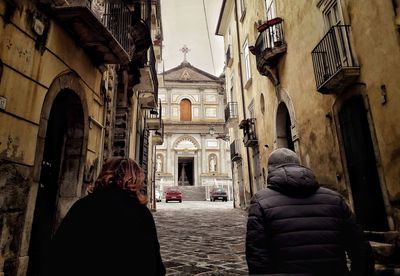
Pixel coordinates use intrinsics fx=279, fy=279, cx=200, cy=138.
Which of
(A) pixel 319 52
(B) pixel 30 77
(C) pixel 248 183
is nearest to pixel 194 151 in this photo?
(C) pixel 248 183

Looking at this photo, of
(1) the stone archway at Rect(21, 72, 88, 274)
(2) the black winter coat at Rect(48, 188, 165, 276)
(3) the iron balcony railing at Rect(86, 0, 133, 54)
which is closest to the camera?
(2) the black winter coat at Rect(48, 188, 165, 276)

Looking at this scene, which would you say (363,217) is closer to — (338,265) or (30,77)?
(338,265)

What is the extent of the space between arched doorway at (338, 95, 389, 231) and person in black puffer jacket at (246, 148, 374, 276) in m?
4.00

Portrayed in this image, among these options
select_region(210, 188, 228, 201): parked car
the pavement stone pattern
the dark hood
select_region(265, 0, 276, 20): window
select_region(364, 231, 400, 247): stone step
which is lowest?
the pavement stone pattern

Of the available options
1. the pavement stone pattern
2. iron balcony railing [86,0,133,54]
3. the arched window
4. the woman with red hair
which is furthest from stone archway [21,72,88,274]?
the arched window

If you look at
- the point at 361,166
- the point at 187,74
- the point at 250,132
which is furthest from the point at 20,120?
the point at 187,74

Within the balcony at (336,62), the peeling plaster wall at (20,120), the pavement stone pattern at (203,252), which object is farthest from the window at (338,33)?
the peeling plaster wall at (20,120)

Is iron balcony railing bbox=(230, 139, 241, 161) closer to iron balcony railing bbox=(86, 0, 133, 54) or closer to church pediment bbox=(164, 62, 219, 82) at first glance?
iron balcony railing bbox=(86, 0, 133, 54)

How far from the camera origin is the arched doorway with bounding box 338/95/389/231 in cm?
539

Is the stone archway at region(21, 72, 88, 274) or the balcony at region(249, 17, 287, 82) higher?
the balcony at region(249, 17, 287, 82)

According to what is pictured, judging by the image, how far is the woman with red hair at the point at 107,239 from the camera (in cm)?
152

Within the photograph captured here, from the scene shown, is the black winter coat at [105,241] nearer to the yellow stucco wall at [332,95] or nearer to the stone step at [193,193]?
the yellow stucco wall at [332,95]

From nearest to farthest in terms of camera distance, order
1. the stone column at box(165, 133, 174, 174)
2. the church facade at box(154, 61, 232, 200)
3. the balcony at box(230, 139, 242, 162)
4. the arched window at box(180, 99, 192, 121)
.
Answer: the balcony at box(230, 139, 242, 162), the church facade at box(154, 61, 232, 200), the stone column at box(165, 133, 174, 174), the arched window at box(180, 99, 192, 121)

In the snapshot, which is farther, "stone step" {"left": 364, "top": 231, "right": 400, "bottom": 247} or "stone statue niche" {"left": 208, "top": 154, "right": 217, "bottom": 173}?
"stone statue niche" {"left": 208, "top": 154, "right": 217, "bottom": 173}
